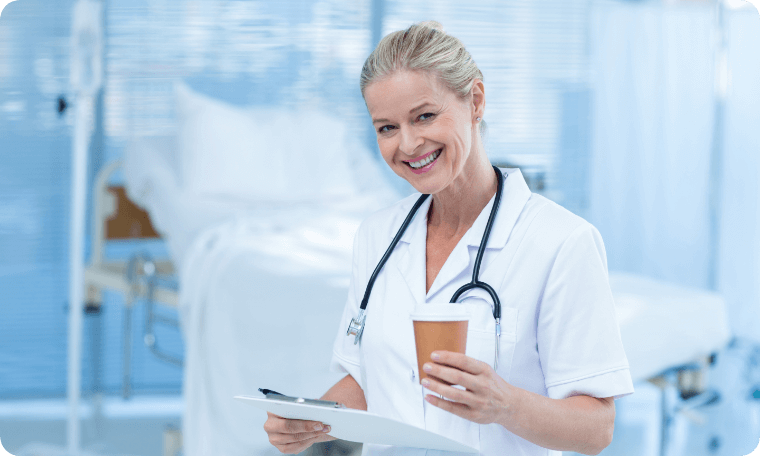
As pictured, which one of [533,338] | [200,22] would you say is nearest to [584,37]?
[200,22]

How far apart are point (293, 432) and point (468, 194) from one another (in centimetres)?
49

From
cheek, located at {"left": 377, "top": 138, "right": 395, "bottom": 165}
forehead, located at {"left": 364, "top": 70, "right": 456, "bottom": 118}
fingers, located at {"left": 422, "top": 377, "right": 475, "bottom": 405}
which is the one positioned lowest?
fingers, located at {"left": 422, "top": 377, "right": 475, "bottom": 405}

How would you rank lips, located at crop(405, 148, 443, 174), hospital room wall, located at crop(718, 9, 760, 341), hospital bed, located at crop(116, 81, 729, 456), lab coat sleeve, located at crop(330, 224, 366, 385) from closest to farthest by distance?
1. lips, located at crop(405, 148, 443, 174)
2. lab coat sleeve, located at crop(330, 224, 366, 385)
3. hospital bed, located at crop(116, 81, 729, 456)
4. hospital room wall, located at crop(718, 9, 760, 341)

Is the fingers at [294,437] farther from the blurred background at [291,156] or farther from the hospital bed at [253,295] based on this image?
the blurred background at [291,156]

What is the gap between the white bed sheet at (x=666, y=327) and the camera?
2.17m

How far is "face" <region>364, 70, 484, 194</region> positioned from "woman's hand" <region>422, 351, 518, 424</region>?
0.35 meters

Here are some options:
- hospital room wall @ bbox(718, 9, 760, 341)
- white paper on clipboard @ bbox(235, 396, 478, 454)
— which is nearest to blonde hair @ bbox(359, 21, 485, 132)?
white paper on clipboard @ bbox(235, 396, 478, 454)

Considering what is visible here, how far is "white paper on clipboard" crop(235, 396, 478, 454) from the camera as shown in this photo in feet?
2.97

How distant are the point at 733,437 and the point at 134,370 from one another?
2883mm

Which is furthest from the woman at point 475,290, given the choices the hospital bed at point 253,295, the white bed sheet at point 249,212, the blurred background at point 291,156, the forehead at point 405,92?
the blurred background at point 291,156

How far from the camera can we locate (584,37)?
4297 mm

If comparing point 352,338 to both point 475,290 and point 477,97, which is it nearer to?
point 475,290

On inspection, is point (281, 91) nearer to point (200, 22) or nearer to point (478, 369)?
point (200, 22)

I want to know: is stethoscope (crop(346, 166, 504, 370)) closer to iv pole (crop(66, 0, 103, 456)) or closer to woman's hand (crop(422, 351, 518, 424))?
woman's hand (crop(422, 351, 518, 424))
